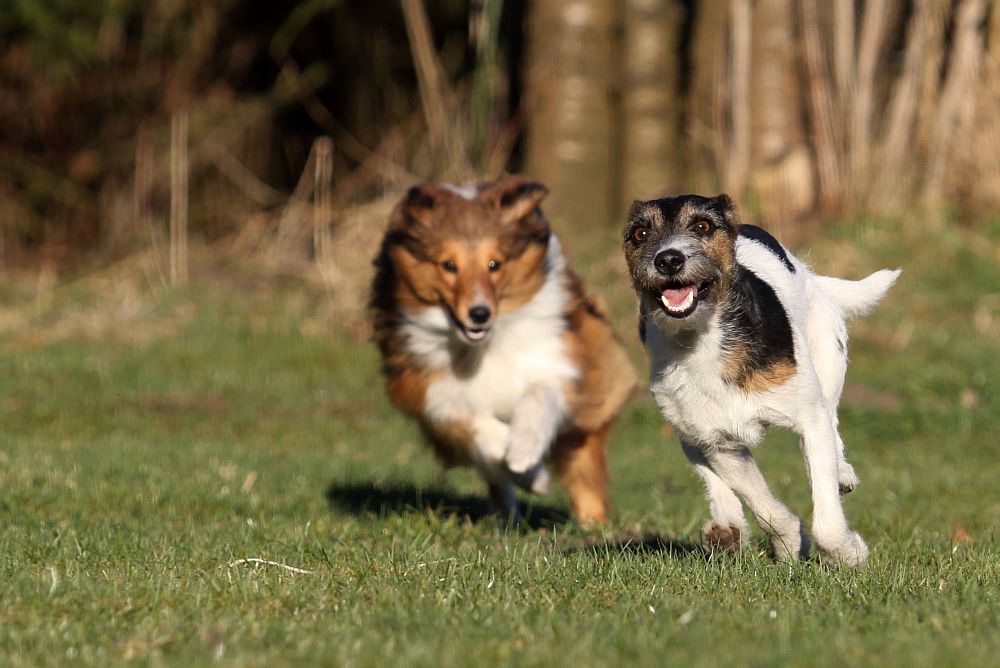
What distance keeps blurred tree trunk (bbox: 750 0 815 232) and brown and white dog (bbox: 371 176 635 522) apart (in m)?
7.32

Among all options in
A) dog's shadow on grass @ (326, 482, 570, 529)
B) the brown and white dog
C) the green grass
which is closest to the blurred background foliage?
the green grass

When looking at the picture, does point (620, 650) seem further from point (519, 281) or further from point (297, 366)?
point (297, 366)

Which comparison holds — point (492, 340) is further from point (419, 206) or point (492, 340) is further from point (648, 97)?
point (648, 97)

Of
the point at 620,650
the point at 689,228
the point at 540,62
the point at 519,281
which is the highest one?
the point at 540,62

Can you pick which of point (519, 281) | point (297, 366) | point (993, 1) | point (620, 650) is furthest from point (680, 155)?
point (620, 650)

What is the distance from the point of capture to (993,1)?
15445 mm

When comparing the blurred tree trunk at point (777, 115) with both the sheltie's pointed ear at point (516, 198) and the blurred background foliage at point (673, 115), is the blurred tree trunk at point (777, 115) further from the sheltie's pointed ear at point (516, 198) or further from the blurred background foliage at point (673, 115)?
the sheltie's pointed ear at point (516, 198)

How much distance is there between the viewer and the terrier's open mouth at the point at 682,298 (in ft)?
17.4

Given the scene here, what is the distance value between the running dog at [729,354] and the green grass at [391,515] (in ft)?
0.96

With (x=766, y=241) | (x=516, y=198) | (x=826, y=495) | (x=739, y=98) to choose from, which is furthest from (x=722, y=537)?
(x=739, y=98)

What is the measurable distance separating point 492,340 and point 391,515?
1.27 m

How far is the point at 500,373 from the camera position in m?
8.08

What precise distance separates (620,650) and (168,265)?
13712mm

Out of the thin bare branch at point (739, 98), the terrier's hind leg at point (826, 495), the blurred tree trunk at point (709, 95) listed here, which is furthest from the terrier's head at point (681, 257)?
the blurred tree trunk at point (709, 95)
